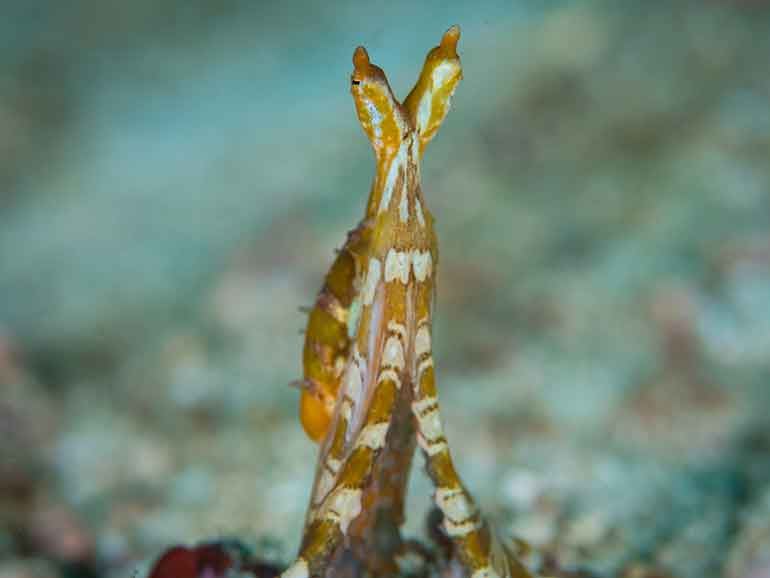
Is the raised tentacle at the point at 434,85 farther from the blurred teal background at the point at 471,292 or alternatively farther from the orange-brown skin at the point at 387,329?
A: the blurred teal background at the point at 471,292

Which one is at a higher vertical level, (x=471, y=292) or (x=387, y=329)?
(x=471, y=292)

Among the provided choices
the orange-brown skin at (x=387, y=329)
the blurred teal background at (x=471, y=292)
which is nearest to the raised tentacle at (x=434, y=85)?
the orange-brown skin at (x=387, y=329)

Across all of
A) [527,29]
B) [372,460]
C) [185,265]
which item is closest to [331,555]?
[372,460]

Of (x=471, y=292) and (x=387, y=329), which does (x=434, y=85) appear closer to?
(x=387, y=329)

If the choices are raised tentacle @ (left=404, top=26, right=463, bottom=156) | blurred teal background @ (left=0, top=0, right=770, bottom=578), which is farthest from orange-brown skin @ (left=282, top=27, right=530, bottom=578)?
blurred teal background @ (left=0, top=0, right=770, bottom=578)

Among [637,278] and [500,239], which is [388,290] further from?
[500,239]

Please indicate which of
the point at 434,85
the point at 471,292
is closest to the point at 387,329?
the point at 434,85
